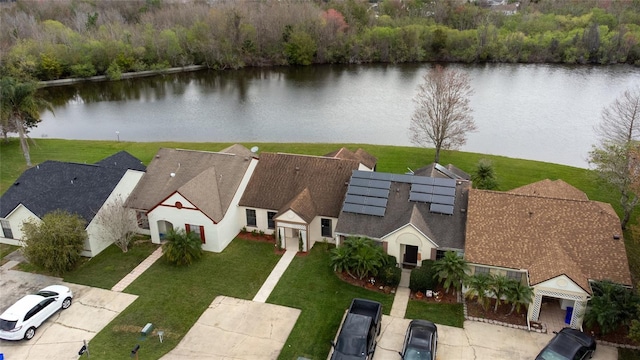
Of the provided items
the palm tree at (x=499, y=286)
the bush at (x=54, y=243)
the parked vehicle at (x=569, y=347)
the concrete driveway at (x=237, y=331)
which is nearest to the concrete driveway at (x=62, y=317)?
the bush at (x=54, y=243)

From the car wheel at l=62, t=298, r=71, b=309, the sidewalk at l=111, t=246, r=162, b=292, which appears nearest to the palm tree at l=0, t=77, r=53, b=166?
the sidewalk at l=111, t=246, r=162, b=292

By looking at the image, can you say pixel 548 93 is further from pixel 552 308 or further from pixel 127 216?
pixel 127 216

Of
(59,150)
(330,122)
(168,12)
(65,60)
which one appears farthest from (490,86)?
(168,12)

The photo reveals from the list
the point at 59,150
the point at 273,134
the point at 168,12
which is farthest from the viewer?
the point at 168,12

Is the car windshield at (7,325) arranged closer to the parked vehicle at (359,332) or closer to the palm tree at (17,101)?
the parked vehicle at (359,332)

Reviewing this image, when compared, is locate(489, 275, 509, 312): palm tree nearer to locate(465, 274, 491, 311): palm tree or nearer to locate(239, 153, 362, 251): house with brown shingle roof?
locate(465, 274, 491, 311): palm tree
